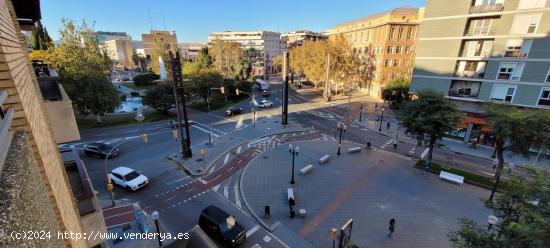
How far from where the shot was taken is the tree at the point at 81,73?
29812mm

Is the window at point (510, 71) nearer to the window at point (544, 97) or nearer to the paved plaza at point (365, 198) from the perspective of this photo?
the window at point (544, 97)

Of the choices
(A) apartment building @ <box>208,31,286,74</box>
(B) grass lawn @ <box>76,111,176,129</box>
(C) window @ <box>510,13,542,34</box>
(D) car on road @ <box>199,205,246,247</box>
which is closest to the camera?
(D) car on road @ <box>199,205,246,247</box>

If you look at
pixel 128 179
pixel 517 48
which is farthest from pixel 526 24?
pixel 128 179

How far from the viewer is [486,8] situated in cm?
2350

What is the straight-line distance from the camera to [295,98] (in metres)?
54.4

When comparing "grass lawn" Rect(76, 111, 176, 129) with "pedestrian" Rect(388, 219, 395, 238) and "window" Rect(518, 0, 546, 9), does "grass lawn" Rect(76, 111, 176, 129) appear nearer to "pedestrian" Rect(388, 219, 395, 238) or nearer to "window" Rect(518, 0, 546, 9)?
"pedestrian" Rect(388, 219, 395, 238)

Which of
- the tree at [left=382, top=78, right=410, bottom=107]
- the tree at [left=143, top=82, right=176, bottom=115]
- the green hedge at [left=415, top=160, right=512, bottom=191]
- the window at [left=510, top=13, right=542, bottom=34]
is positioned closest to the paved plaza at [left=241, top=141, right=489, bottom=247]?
the green hedge at [left=415, top=160, right=512, bottom=191]

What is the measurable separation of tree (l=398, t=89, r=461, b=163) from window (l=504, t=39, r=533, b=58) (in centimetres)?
959

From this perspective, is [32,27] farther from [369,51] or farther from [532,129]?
[369,51]

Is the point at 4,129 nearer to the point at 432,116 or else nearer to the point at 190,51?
the point at 432,116

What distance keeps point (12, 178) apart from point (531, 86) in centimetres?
3414

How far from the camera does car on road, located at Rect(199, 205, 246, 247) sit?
1316cm

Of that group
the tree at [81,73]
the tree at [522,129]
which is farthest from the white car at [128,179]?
the tree at [522,129]

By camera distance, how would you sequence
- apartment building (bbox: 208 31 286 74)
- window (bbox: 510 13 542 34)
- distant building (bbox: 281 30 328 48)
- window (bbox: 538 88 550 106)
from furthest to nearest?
distant building (bbox: 281 30 328 48) < apartment building (bbox: 208 31 286 74) < window (bbox: 538 88 550 106) < window (bbox: 510 13 542 34)
